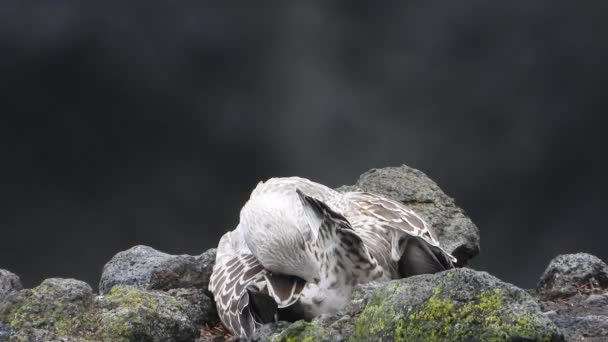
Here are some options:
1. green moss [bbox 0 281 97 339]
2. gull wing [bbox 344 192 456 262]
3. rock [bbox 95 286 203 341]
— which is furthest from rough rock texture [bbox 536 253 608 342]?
green moss [bbox 0 281 97 339]

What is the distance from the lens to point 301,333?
6422mm

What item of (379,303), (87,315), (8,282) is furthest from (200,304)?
(379,303)

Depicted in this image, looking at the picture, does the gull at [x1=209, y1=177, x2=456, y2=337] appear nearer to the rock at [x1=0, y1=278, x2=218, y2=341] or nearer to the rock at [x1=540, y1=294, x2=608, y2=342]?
the rock at [x1=0, y1=278, x2=218, y2=341]

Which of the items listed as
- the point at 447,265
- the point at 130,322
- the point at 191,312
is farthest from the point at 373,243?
the point at 130,322

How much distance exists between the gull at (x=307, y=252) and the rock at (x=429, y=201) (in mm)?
570

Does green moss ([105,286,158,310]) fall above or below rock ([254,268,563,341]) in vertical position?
above

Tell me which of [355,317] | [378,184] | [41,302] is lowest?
[355,317]

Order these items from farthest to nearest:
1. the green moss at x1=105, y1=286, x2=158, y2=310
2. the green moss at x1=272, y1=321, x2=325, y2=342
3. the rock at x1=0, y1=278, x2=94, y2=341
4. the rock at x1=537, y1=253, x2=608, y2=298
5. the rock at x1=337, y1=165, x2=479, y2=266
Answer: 1. the rock at x1=337, y1=165, x2=479, y2=266
2. the rock at x1=537, y1=253, x2=608, y2=298
3. the green moss at x1=105, y1=286, x2=158, y2=310
4. the rock at x1=0, y1=278, x2=94, y2=341
5. the green moss at x1=272, y1=321, x2=325, y2=342

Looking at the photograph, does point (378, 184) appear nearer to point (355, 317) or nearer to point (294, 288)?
point (294, 288)

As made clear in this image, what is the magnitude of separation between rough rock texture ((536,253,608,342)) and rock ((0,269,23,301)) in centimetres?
A: 363

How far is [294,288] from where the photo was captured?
7887mm

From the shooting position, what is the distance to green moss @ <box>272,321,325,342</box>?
6359 mm

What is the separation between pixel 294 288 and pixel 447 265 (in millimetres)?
1225

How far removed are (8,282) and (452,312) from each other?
399 cm
